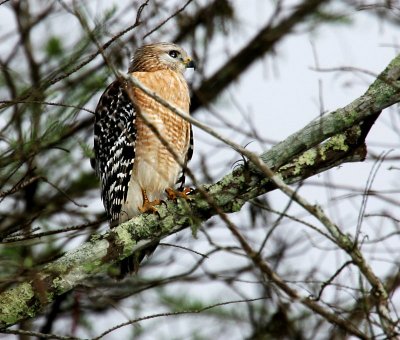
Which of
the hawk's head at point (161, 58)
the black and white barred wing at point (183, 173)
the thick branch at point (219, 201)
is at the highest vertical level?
the hawk's head at point (161, 58)

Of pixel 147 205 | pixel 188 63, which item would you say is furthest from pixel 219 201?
pixel 188 63

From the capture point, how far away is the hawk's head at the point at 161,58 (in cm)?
651

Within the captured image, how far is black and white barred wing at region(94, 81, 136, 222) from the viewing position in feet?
18.8

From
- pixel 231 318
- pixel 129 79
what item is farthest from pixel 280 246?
pixel 129 79

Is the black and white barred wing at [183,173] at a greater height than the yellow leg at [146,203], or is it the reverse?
the black and white barred wing at [183,173]

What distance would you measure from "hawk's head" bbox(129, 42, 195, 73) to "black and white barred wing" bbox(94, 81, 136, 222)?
0.55m

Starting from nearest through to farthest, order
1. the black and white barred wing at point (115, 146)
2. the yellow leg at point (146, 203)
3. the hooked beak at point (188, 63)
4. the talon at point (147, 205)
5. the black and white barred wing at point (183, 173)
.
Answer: the talon at point (147, 205), the yellow leg at point (146, 203), the black and white barred wing at point (115, 146), the black and white barred wing at point (183, 173), the hooked beak at point (188, 63)

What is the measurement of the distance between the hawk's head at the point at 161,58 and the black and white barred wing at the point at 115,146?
1.81 ft

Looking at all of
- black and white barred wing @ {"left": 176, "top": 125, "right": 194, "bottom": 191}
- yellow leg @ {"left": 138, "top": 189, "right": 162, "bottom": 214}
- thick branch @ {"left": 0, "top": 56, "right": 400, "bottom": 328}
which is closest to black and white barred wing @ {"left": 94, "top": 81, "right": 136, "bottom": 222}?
yellow leg @ {"left": 138, "top": 189, "right": 162, "bottom": 214}

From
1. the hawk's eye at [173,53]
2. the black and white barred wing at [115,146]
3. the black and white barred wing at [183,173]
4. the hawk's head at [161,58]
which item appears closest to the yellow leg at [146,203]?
the black and white barred wing at [115,146]

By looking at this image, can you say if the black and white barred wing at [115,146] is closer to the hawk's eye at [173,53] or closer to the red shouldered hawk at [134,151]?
the red shouldered hawk at [134,151]

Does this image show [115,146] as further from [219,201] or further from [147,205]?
[219,201]

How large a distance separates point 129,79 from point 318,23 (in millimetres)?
4789

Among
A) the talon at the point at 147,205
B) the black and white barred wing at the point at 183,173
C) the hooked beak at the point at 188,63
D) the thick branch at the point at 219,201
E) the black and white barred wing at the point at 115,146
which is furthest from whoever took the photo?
the hooked beak at the point at 188,63
